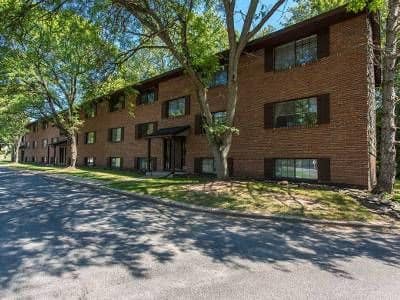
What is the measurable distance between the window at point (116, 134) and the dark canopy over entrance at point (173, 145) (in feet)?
20.9

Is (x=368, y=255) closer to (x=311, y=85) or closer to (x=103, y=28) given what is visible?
(x=311, y=85)

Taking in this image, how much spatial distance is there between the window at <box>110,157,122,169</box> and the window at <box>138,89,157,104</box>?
583 cm

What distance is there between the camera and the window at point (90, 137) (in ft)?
115

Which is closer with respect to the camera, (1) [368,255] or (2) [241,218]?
(1) [368,255]

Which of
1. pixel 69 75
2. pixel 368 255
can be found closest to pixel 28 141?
pixel 69 75

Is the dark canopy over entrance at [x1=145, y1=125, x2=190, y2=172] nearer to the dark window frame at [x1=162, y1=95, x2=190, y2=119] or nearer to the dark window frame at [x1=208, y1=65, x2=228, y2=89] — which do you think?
the dark window frame at [x1=162, y1=95, x2=190, y2=119]

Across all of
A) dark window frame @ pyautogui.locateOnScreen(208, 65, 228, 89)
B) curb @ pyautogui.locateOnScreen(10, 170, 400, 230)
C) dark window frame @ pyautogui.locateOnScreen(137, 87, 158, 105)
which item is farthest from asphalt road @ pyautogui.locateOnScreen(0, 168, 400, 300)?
dark window frame @ pyautogui.locateOnScreen(137, 87, 158, 105)

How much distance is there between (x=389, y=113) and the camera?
12.2 metres

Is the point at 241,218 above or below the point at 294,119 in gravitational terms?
below

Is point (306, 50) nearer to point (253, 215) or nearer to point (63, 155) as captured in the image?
point (253, 215)

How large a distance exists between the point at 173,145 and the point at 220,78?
240 inches

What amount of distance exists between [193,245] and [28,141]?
201 ft

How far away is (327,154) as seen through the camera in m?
15.0

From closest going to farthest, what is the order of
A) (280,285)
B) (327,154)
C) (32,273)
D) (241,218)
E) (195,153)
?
(280,285)
(32,273)
(241,218)
(327,154)
(195,153)
